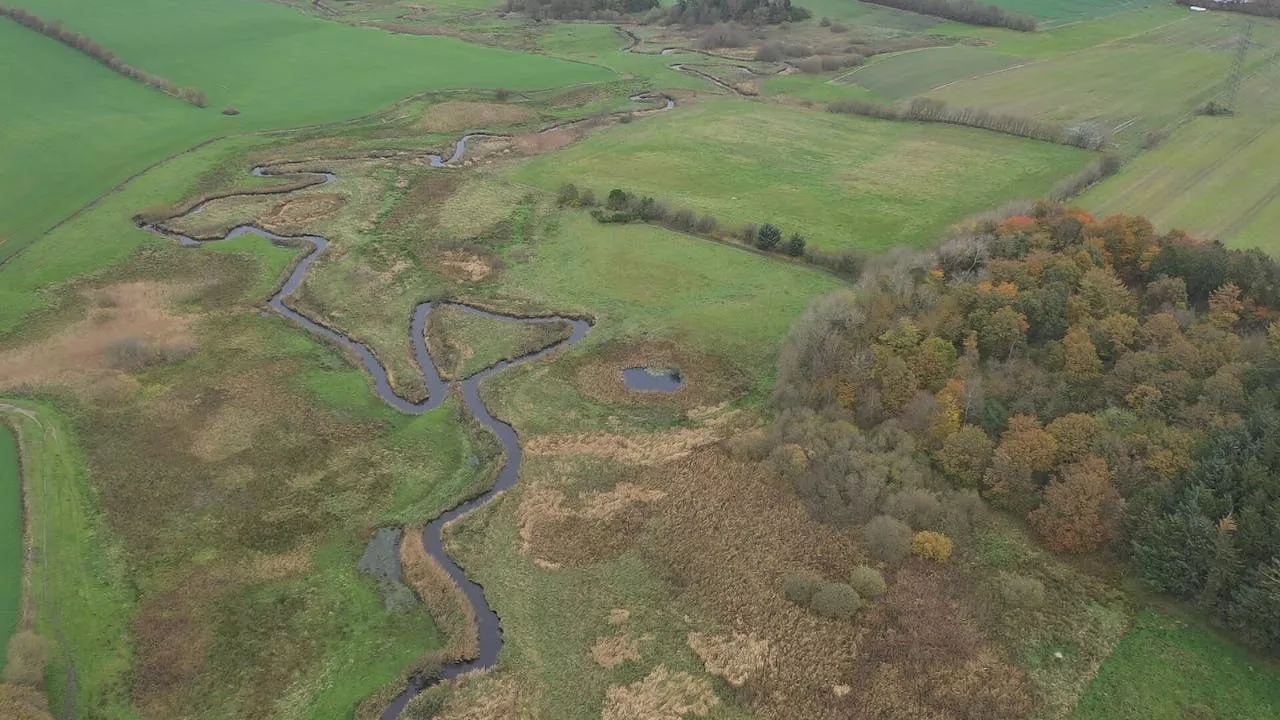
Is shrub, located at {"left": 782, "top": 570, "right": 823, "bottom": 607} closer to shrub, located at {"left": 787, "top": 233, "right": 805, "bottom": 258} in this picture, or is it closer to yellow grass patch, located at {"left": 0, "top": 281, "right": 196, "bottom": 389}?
shrub, located at {"left": 787, "top": 233, "right": 805, "bottom": 258}

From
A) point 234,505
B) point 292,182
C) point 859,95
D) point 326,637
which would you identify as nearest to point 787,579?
point 326,637

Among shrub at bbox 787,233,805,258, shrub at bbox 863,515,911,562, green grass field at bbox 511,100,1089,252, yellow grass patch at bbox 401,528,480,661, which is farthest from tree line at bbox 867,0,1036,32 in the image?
yellow grass patch at bbox 401,528,480,661

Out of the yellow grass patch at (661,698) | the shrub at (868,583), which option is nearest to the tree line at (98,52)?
the yellow grass patch at (661,698)

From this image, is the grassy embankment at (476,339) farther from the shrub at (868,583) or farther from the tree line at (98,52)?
the tree line at (98,52)

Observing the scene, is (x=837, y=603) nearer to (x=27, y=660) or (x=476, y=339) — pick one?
(x=476, y=339)

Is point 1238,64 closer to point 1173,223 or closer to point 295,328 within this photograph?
point 1173,223

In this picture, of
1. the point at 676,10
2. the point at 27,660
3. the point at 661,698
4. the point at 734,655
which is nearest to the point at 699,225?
the point at 734,655

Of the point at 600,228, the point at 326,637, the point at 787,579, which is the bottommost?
the point at 326,637
